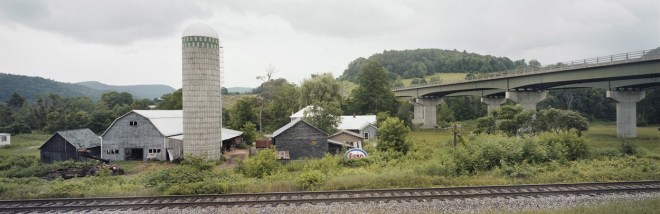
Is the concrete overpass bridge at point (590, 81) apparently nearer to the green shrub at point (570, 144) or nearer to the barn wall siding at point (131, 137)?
the green shrub at point (570, 144)

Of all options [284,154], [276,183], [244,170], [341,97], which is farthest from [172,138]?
[341,97]

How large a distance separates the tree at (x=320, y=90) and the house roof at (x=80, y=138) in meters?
36.0

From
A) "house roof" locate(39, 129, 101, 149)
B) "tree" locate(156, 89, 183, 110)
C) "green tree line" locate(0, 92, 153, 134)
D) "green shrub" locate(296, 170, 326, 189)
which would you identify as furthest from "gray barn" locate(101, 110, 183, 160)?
"green tree line" locate(0, 92, 153, 134)

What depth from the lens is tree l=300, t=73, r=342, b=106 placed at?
216ft

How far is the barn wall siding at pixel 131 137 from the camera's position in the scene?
108 feet

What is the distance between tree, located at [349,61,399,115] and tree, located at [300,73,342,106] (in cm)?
405

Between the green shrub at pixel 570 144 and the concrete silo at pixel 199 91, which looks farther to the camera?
the concrete silo at pixel 199 91

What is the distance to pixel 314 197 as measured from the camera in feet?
51.4

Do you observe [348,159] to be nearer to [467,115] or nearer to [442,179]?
[442,179]

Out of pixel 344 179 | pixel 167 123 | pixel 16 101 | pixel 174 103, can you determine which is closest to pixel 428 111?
pixel 174 103

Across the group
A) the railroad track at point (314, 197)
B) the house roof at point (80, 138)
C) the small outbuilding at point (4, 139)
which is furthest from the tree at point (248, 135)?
the small outbuilding at point (4, 139)

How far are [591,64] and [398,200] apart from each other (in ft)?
111

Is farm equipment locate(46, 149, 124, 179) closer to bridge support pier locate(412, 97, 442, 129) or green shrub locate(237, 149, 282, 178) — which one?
green shrub locate(237, 149, 282, 178)

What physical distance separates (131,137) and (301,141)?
15.3m
